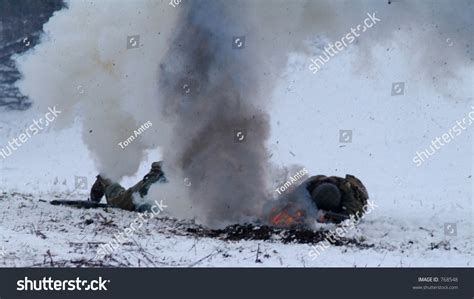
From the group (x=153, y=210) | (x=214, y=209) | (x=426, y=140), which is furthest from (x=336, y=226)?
(x=426, y=140)

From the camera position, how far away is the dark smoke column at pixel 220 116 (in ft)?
46.4

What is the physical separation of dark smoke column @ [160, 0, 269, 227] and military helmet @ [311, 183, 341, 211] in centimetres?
120

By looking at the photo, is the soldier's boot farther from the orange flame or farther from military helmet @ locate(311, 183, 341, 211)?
military helmet @ locate(311, 183, 341, 211)

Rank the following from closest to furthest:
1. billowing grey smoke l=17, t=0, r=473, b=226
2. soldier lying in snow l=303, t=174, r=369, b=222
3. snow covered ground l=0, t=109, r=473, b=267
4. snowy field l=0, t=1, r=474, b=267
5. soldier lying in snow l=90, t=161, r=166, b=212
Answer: snow covered ground l=0, t=109, r=473, b=267 < snowy field l=0, t=1, r=474, b=267 < soldier lying in snow l=303, t=174, r=369, b=222 < billowing grey smoke l=17, t=0, r=473, b=226 < soldier lying in snow l=90, t=161, r=166, b=212

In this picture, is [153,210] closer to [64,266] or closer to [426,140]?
[64,266]

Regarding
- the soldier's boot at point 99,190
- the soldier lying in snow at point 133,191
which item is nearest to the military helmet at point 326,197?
the soldier lying in snow at point 133,191

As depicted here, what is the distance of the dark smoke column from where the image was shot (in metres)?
14.1

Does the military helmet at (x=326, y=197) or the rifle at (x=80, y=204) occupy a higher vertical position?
the rifle at (x=80, y=204)

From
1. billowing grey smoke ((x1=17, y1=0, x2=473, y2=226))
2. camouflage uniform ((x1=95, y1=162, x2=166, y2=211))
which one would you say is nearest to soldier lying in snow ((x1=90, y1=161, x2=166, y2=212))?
camouflage uniform ((x1=95, y1=162, x2=166, y2=211))

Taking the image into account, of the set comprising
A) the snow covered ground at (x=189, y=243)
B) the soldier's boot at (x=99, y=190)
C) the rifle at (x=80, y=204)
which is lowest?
Answer: the snow covered ground at (x=189, y=243)

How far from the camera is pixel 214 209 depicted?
46.4 ft

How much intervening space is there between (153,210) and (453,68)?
929cm

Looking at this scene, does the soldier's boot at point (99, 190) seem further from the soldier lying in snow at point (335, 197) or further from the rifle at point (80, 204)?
the soldier lying in snow at point (335, 197)

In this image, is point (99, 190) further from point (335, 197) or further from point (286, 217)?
point (335, 197)
